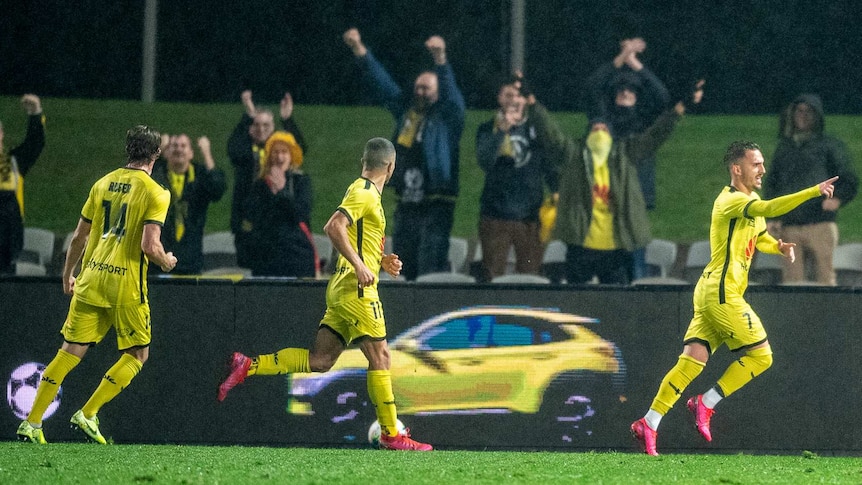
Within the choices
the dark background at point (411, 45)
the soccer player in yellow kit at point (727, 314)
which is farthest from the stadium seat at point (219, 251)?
the soccer player in yellow kit at point (727, 314)

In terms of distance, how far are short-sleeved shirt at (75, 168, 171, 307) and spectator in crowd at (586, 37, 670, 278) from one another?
5.21 m

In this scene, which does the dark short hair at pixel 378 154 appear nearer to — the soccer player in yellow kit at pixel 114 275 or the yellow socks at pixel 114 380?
the soccer player in yellow kit at pixel 114 275

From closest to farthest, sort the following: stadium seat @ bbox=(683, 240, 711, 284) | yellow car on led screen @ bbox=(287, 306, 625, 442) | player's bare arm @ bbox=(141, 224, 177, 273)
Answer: player's bare arm @ bbox=(141, 224, 177, 273), yellow car on led screen @ bbox=(287, 306, 625, 442), stadium seat @ bbox=(683, 240, 711, 284)

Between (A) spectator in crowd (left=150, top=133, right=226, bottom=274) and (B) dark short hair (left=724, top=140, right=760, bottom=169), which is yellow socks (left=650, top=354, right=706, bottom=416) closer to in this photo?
(B) dark short hair (left=724, top=140, right=760, bottom=169)

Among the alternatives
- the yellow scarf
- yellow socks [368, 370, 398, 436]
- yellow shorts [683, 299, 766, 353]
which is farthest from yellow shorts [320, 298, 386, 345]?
the yellow scarf

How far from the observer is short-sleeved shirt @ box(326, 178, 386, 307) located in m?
7.32

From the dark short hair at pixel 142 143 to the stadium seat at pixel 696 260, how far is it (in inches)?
248

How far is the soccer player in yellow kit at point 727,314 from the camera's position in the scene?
7652 mm

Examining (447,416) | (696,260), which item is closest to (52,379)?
(447,416)

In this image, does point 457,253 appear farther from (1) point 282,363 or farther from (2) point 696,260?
(1) point 282,363

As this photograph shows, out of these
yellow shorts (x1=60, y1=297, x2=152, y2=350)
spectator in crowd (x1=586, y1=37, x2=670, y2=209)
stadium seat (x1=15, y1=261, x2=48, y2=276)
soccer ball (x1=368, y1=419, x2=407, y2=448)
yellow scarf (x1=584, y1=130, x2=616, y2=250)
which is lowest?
soccer ball (x1=368, y1=419, x2=407, y2=448)

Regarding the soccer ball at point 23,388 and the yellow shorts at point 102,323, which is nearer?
the yellow shorts at point 102,323

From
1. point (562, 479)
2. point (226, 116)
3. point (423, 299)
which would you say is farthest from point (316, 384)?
point (226, 116)

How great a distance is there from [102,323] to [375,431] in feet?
6.10
